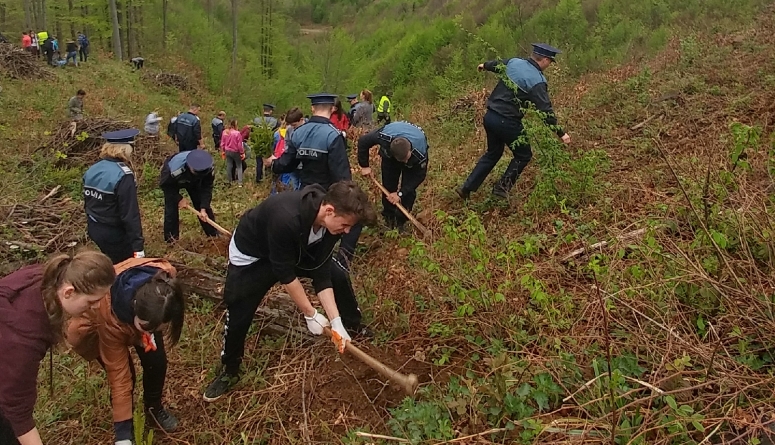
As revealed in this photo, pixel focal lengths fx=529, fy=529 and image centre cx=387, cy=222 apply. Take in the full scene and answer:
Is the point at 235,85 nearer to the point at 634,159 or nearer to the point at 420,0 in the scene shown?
the point at 634,159

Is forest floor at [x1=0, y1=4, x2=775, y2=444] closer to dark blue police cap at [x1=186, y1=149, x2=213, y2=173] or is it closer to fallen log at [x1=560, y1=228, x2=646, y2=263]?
fallen log at [x1=560, y1=228, x2=646, y2=263]

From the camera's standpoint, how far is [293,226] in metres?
2.72

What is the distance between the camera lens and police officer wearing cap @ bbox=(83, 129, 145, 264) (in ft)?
13.3

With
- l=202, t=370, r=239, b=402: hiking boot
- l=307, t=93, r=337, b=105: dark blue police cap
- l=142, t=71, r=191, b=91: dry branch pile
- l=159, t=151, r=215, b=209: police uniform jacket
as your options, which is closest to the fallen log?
l=307, t=93, r=337, b=105: dark blue police cap

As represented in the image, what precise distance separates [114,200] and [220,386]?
69.9 inches

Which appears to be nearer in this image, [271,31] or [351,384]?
[351,384]

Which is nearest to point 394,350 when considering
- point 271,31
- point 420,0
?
point 271,31

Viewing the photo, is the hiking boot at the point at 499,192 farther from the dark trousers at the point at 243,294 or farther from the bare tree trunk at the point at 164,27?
the bare tree trunk at the point at 164,27

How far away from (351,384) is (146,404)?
118cm

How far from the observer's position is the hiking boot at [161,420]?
3.07 metres

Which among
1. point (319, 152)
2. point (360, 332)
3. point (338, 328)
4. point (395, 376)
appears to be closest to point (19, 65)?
point (319, 152)

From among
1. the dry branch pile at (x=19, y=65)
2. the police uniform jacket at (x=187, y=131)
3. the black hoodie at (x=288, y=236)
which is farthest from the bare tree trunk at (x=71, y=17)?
the black hoodie at (x=288, y=236)

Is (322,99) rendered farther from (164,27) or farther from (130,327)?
(164,27)

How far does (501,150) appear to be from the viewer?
525 centimetres
